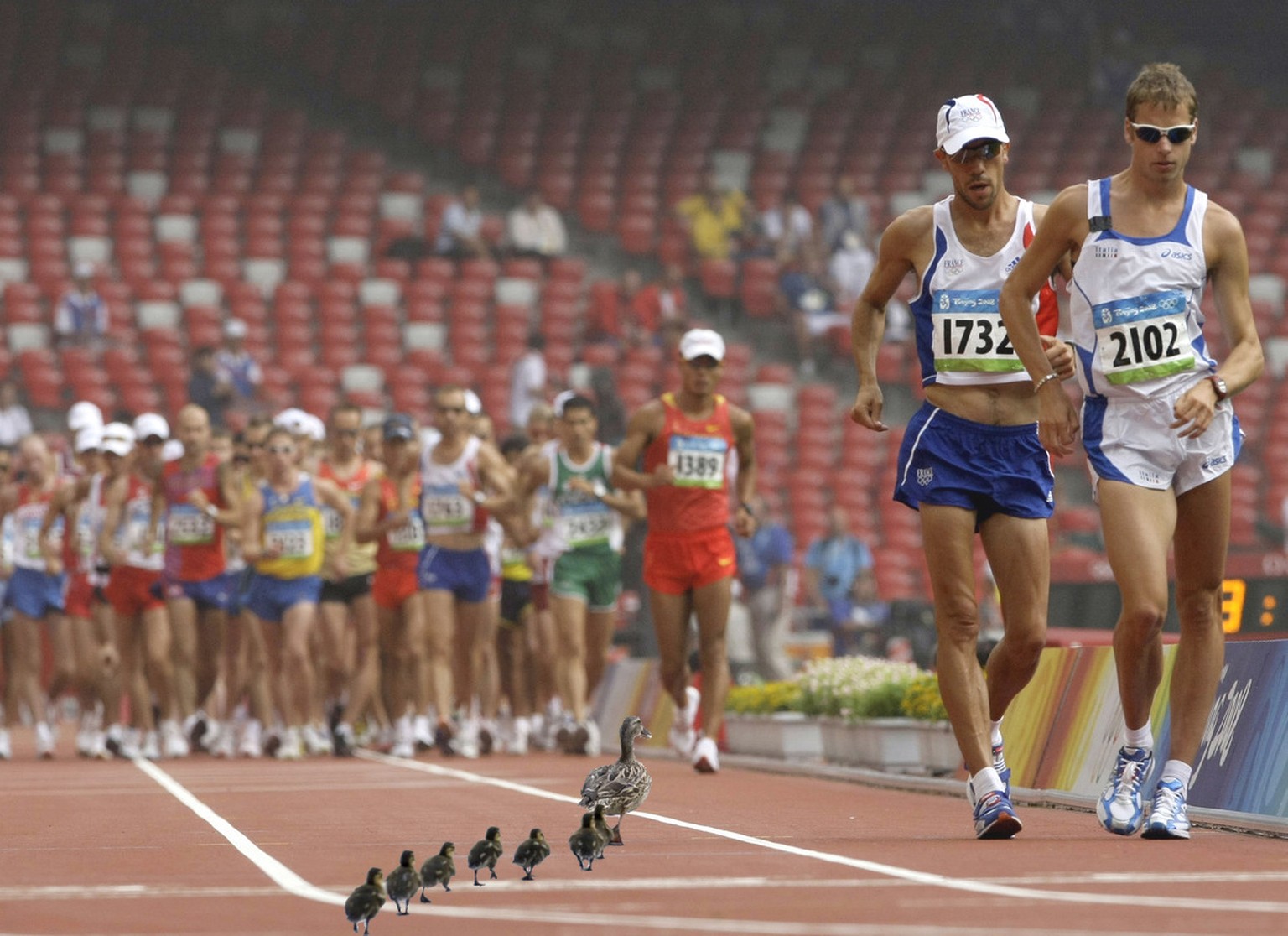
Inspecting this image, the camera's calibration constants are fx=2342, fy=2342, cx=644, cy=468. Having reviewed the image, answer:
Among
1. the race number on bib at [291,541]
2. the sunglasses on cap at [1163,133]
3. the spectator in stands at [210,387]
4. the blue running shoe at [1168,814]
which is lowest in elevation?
the blue running shoe at [1168,814]

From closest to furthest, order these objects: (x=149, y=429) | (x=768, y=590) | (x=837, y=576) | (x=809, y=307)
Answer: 1. (x=149, y=429)
2. (x=768, y=590)
3. (x=837, y=576)
4. (x=809, y=307)

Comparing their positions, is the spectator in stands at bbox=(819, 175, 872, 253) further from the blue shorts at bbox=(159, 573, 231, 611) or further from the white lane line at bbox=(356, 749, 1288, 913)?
the white lane line at bbox=(356, 749, 1288, 913)

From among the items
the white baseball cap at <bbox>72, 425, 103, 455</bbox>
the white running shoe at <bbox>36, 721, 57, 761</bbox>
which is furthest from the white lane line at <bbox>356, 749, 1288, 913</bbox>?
the white baseball cap at <bbox>72, 425, 103, 455</bbox>

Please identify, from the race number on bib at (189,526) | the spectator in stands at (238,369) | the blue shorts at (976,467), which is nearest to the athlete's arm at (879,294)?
the blue shorts at (976,467)

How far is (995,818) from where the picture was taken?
7.97 m

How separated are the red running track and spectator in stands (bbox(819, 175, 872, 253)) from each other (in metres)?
19.9

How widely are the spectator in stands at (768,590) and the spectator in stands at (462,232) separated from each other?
9.00 m

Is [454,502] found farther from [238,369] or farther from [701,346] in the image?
[238,369]

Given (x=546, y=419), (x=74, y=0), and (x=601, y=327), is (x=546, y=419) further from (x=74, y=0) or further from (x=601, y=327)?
(x=74, y=0)

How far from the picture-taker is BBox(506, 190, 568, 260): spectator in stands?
31.8 meters

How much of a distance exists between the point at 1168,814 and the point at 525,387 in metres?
19.8

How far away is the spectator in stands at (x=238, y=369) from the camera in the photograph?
87.2ft

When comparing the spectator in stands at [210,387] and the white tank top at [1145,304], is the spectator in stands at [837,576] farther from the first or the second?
the white tank top at [1145,304]

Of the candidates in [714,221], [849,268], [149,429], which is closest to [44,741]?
[149,429]
